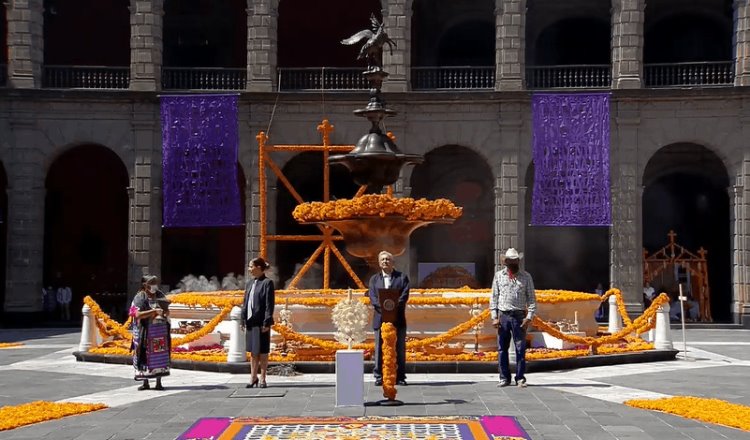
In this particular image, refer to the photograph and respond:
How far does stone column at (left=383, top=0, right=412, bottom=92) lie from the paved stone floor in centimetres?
1505

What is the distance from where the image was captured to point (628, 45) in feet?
97.8

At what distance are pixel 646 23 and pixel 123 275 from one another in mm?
18940

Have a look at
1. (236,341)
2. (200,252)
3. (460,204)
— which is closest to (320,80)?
(460,204)

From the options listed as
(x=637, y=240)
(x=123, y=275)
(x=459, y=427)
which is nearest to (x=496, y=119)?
(x=637, y=240)

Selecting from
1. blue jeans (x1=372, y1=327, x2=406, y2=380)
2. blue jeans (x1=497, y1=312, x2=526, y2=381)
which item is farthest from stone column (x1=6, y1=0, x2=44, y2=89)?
blue jeans (x1=497, y1=312, x2=526, y2=381)

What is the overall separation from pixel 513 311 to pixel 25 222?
2048 centimetres

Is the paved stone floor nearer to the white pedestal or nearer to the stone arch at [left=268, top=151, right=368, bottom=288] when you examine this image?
the white pedestal

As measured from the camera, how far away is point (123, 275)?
3406 cm

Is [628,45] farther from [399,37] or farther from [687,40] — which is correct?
[399,37]

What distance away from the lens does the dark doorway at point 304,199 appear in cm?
3372

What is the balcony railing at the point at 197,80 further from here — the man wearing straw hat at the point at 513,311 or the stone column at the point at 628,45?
the man wearing straw hat at the point at 513,311

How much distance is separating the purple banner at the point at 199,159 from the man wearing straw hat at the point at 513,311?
54.7 ft

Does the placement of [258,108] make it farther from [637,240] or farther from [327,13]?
[637,240]

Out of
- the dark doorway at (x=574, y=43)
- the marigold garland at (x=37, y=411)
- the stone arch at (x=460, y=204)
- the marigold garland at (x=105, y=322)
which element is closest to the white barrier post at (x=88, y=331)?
the marigold garland at (x=105, y=322)
